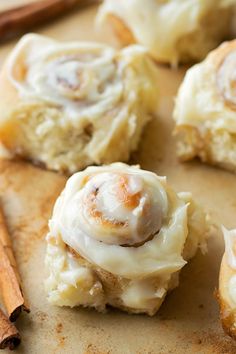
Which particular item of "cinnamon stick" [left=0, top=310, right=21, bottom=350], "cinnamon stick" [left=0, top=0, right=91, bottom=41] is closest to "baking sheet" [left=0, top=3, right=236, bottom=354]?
"cinnamon stick" [left=0, top=310, right=21, bottom=350]

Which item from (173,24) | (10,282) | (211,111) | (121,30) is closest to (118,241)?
(10,282)

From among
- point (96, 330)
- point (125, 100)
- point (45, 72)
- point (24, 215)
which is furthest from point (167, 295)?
point (45, 72)

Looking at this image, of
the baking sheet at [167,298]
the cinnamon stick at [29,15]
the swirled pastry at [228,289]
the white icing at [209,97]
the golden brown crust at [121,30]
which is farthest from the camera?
the cinnamon stick at [29,15]

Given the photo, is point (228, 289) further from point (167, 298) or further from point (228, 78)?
point (228, 78)

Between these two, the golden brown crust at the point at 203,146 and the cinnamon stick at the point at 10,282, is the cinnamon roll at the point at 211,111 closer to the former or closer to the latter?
the golden brown crust at the point at 203,146

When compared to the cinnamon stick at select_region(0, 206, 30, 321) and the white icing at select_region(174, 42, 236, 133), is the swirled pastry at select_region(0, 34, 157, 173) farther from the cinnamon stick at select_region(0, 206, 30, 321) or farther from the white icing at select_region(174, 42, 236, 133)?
the cinnamon stick at select_region(0, 206, 30, 321)

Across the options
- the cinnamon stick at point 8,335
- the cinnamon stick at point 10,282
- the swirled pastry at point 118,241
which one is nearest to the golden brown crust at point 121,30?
the swirled pastry at point 118,241

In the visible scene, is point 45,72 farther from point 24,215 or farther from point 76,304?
point 76,304
